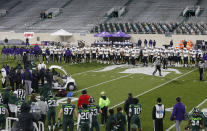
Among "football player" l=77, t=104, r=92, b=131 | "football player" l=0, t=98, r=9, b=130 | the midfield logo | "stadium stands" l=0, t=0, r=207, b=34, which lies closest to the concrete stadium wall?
"stadium stands" l=0, t=0, r=207, b=34

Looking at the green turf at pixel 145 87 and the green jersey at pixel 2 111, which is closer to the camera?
the green jersey at pixel 2 111

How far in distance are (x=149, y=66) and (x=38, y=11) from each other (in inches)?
1467

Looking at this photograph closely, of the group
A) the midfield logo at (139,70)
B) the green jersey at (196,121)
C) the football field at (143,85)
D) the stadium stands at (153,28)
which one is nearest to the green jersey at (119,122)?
the green jersey at (196,121)

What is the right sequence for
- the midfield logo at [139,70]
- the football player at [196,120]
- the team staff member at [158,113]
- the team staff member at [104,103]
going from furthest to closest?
the midfield logo at [139,70] → the team staff member at [104,103] → the team staff member at [158,113] → the football player at [196,120]

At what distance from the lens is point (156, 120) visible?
38.9 feet

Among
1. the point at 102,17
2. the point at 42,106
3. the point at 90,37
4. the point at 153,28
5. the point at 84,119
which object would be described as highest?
the point at 102,17

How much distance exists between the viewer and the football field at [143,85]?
56.9ft

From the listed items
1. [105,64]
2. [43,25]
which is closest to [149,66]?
[105,64]

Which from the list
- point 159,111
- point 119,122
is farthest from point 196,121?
point 119,122

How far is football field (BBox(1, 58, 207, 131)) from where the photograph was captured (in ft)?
56.9

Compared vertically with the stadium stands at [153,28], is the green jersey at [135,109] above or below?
below

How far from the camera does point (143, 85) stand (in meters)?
22.0

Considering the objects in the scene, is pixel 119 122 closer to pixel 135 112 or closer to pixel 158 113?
pixel 135 112

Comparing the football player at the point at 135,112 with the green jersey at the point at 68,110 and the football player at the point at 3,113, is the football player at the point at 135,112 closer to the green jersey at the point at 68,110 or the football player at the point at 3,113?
the green jersey at the point at 68,110
